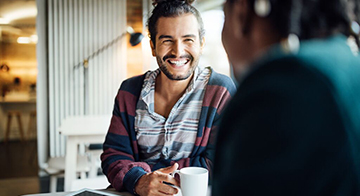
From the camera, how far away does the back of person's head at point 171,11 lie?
1251 millimetres

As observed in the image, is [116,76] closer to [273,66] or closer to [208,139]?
[208,139]

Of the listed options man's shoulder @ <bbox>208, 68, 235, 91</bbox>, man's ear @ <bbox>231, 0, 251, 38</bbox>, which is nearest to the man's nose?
man's shoulder @ <bbox>208, 68, 235, 91</bbox>

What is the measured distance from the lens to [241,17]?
45 centimetres

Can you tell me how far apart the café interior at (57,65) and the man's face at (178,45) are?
7.93 feet

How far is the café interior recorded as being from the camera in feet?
11.4

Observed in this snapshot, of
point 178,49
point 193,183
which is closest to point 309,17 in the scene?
point 193,183

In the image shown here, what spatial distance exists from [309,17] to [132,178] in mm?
775

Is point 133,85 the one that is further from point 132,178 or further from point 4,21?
point 4,21

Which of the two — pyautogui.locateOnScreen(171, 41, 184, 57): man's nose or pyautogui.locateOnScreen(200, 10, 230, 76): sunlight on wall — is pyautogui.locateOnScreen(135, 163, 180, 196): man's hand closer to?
pyautogui.locateOnScreen(171, 41, 184, 57): man's nose

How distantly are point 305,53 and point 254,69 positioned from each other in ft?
0.18

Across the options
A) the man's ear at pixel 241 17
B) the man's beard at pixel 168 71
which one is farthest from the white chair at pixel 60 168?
the man's ear at pixel 241 17

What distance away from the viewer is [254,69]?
1.21 feet

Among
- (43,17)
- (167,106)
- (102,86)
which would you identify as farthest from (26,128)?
(167,106)

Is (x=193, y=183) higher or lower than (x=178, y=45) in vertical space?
lower
